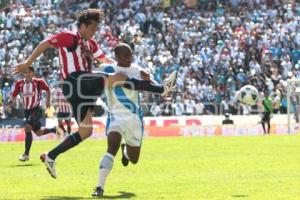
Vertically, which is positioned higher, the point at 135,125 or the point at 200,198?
the point at 135,125

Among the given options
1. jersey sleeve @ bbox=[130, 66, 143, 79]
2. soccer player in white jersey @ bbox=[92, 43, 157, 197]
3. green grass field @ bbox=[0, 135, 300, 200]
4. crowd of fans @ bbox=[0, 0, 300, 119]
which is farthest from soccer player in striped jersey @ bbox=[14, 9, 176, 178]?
crowd of fans @ bbox=[0, 0, 300, 119]

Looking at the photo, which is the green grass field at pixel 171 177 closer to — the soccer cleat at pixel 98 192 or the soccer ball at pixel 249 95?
the soccer cleat at pixel 98 192

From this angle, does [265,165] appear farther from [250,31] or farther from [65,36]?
[250,31]

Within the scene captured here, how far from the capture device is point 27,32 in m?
46.5

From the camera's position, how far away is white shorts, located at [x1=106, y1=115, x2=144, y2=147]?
1223cm

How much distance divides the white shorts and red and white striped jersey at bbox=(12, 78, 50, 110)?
26.9ft

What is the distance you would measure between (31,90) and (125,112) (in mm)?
8908

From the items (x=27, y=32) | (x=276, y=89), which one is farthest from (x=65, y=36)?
Result: (x=27, y=32)

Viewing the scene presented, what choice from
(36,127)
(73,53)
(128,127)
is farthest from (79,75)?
(36,127)

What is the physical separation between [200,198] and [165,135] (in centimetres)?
2560

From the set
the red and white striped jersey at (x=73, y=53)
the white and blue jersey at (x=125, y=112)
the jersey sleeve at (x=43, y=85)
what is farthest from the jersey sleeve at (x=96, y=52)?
the jersey sleeve at (x=43, y=85)

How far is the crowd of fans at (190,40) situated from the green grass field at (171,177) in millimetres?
20891

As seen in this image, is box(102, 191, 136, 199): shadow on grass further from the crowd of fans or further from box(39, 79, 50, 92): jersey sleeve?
the crowd of fans

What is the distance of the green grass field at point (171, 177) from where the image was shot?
11.5 m
